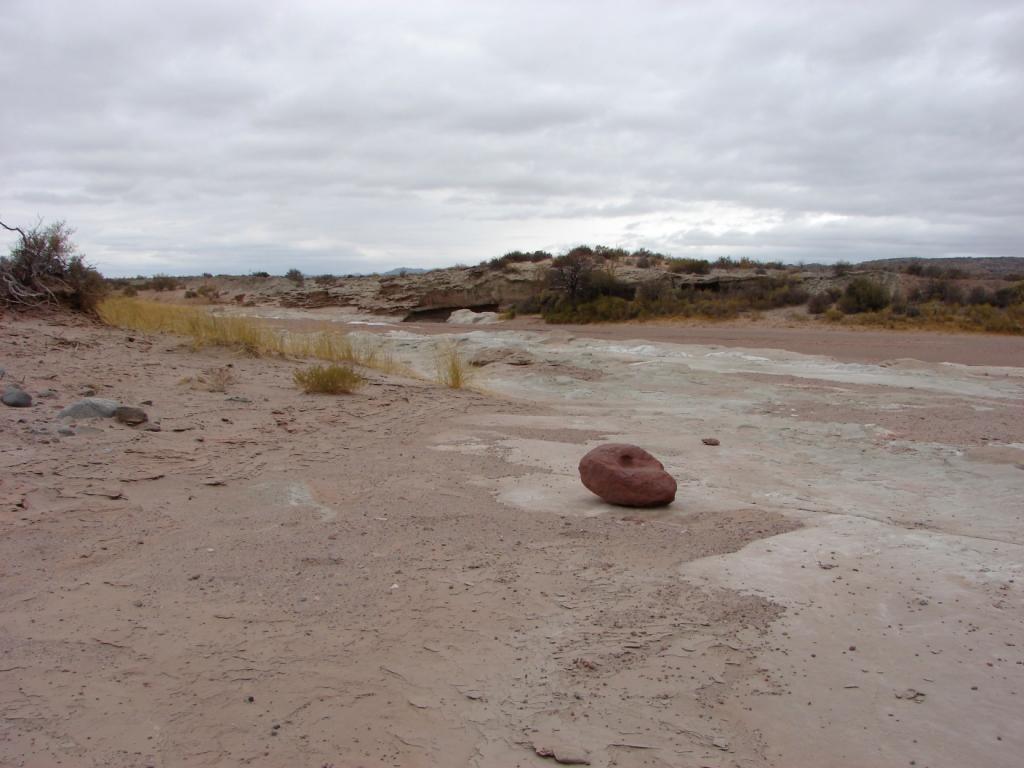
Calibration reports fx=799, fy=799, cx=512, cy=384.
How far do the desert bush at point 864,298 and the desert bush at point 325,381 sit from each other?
22.2m

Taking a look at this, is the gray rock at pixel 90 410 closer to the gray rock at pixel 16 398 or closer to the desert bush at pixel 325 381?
the gray rock at pixel 16 398

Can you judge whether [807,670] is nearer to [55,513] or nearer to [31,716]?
[31,716]

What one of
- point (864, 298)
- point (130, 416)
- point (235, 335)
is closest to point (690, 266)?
point (864, 298)

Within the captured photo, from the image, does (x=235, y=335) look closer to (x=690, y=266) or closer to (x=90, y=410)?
(x=90, y=410)

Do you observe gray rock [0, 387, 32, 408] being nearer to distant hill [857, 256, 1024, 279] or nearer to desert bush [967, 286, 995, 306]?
desert bush [967, 286, 995, 306]

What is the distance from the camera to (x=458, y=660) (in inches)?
149

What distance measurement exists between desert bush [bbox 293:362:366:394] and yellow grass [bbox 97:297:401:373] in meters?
2.98

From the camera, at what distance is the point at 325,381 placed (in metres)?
11.4

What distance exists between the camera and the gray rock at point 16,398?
25.7 ft

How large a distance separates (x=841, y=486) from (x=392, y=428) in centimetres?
506

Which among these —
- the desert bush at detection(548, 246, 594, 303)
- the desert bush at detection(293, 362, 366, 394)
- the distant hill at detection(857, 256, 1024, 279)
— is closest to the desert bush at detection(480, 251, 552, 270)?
the desert bush at detection(548, 246, 594, 303)

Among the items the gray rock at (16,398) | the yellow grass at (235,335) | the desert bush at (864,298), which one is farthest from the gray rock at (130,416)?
the desert bush at (864,298)

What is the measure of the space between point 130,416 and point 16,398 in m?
1.13

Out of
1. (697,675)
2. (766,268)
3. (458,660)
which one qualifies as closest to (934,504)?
(697,675)
